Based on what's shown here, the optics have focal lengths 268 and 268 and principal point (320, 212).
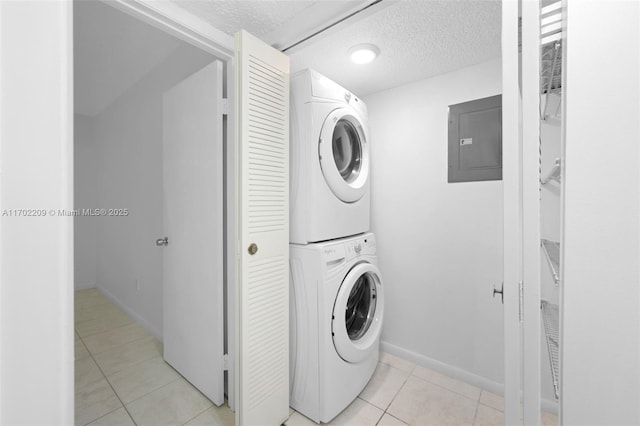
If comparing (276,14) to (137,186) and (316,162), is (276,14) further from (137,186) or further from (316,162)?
(137,186)

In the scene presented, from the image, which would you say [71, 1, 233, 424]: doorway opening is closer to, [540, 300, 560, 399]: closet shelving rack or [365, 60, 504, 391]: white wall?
[365, 60, 504, 391]: white wall

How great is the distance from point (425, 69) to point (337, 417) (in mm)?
2225

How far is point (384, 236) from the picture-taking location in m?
2.17

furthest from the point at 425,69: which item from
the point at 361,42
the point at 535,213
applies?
the point at 535,213

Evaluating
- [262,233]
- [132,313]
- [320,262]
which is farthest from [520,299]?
[132,313]

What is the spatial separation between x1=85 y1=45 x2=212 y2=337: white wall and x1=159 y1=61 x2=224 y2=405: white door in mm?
398

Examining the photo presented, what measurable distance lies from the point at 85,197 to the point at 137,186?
1591 mm

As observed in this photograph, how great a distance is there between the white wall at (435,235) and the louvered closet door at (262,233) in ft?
3.33

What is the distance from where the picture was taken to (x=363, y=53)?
1.59 m

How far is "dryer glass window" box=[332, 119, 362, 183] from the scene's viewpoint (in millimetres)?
1682

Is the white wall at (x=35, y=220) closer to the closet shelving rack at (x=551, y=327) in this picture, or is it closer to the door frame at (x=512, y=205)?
the door frame at (x=512, y=205)

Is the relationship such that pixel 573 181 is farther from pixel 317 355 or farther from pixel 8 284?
pixel 317 355

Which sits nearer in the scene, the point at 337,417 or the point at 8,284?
the point at 8,284

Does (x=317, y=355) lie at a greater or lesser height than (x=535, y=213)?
lesser
